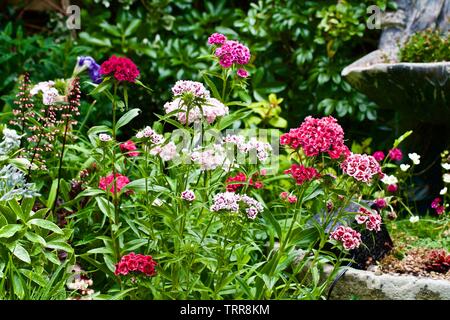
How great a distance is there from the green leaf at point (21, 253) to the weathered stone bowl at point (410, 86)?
2377 millimetres

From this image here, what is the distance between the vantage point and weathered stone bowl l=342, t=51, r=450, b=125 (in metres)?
4.32

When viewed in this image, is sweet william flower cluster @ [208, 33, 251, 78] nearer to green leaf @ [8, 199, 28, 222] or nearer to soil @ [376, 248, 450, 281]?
green leaf @ [8, 199, 28, 222]

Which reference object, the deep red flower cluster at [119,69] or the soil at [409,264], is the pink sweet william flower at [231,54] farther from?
the soil at [409,264]

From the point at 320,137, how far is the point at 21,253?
131cm

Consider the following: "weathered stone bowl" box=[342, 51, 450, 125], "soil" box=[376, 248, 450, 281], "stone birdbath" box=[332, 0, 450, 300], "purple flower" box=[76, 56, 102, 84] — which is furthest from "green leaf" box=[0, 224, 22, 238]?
"weathered stone bowl" box=[342, 51, 450, 125]

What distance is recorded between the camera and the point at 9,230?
3094 millimetres

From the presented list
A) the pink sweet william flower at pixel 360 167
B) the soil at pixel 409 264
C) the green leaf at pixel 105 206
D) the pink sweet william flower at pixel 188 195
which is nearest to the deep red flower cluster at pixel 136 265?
the pink sweet william flower at pixel 188 195

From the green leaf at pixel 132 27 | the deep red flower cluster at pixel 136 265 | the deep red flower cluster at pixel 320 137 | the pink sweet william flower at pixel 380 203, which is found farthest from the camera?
the green leaf at pixel 132 27

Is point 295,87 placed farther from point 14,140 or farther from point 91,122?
point 14,140

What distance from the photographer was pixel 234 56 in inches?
119

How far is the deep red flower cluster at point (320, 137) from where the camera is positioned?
2.79 m

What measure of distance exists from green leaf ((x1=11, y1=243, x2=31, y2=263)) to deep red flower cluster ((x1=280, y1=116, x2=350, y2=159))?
119 cm

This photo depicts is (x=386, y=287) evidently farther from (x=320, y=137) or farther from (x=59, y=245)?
(x=59, y=245)

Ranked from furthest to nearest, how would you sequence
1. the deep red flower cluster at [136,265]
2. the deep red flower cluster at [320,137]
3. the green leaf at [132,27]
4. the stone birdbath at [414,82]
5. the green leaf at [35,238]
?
1. the green leaf at [132,27]
2. the stone birdbath at [414,82]
3. the green leaf at [35,238]
4. the deep red flower cluster at [320,137]
5. the deep red flower cluster at [136,265]
